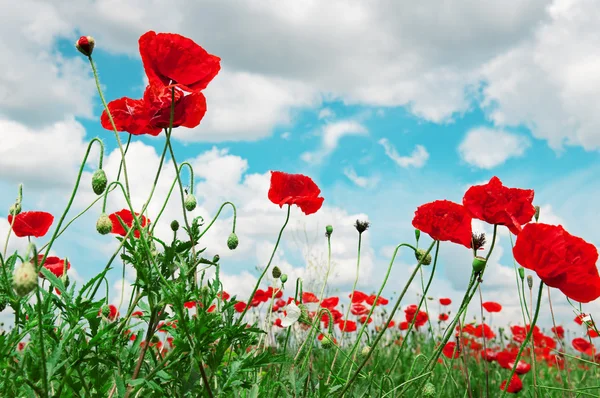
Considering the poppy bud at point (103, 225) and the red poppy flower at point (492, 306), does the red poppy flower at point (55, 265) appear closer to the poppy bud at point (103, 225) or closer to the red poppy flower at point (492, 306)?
the poppy bud at point (103, 225)

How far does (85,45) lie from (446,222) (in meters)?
1.24

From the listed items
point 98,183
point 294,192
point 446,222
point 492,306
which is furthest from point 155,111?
point 492,306

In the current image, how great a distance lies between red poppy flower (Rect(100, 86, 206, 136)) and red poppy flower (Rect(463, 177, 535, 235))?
2.97 feet

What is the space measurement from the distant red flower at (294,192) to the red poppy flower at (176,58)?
0.73 m

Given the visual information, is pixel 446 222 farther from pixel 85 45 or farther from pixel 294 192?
pixel 85 45

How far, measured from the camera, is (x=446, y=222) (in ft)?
6.65

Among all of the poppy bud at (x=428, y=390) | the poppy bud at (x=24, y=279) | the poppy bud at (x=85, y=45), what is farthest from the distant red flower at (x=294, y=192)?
the poppy bud at (x=24, y=279)

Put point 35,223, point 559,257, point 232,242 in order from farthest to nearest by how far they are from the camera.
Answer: point 35,223 < point 232,242 < point 559,257

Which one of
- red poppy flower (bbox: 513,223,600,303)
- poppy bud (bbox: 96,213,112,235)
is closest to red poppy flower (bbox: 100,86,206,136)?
poppy bud (bbox: 96,213,112,235)

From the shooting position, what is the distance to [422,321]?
496cm

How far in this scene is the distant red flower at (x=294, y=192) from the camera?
7.96 feet

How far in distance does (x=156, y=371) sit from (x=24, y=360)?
1.01 feet

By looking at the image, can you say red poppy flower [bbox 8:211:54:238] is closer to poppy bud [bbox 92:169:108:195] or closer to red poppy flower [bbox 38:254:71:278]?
red poppy flower [bbox 38:254:71:278]

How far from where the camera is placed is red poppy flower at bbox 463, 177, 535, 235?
1.94m
